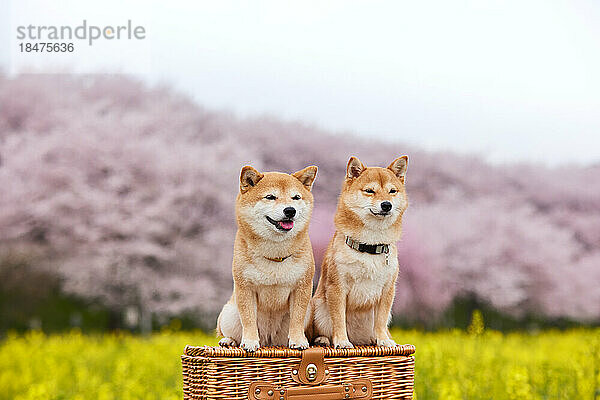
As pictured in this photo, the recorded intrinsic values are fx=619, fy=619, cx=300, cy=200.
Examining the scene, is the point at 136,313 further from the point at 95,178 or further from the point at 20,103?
the point at 20,103

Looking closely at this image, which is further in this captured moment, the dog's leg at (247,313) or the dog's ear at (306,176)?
the dog's ear at (306,176)

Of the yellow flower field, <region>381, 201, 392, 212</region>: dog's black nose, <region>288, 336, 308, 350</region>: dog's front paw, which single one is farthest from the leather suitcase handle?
<region>381, 201, 392, 212</region>: dog's black nose

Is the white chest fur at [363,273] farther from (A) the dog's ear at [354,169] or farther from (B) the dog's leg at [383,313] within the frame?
(A) the dog's ear at [354,169]

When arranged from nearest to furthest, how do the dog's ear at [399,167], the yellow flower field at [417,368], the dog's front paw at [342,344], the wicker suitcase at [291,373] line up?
the wicker suitcase at [291,373] < the dog's front paw at [342,344] < the dog's ear at [399,167] < the yellow flower field at [417,368]

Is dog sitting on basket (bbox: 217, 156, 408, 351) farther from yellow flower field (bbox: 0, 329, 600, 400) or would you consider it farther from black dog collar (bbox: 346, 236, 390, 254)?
yellow flower field (bbox: 0, 329, 600, 400)

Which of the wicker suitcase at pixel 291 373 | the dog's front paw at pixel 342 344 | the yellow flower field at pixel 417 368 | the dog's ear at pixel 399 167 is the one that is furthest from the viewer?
the yellow flower field at pixel 417 368

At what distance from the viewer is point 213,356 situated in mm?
1611

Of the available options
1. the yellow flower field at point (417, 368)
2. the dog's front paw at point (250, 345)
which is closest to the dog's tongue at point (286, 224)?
the dog's front paw at point (250, 345)

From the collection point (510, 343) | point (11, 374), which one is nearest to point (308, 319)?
point (11, 374)

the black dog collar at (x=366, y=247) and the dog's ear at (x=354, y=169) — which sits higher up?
the dog's ear at (x=354, y=169)

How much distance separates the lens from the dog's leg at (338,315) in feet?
5.71

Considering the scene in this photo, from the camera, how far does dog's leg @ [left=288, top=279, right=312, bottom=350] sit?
171 cm

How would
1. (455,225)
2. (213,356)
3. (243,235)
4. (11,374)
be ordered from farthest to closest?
(455,225) < (11,374) < (243,235) < (213,356)

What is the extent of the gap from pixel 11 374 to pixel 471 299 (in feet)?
12.2
